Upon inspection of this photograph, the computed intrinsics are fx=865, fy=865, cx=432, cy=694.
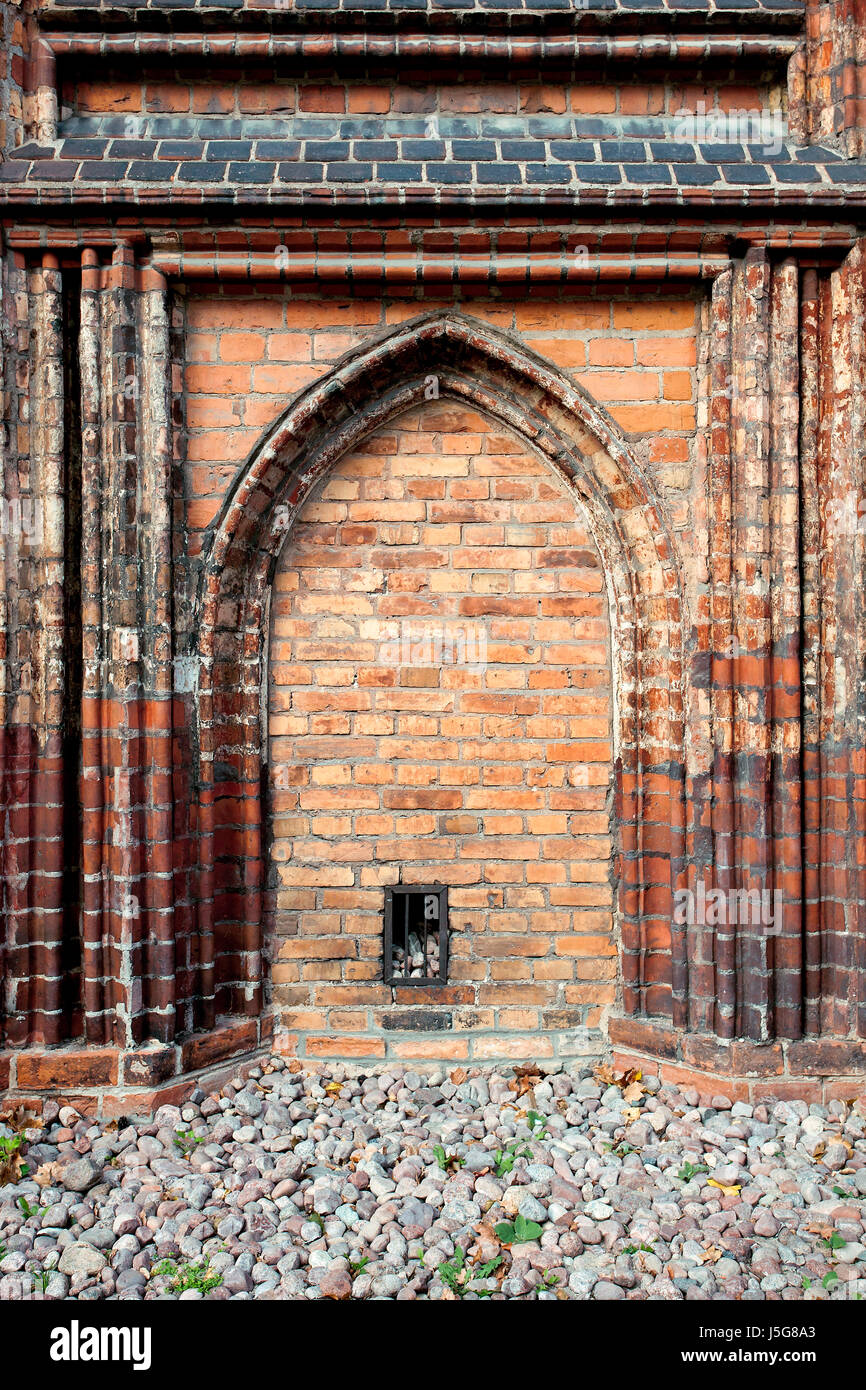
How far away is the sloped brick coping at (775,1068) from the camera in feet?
12.6

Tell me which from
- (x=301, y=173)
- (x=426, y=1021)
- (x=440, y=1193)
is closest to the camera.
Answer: (x=440, y=1193)

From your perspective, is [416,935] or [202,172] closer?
[202,172]

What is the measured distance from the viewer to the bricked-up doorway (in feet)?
13.8

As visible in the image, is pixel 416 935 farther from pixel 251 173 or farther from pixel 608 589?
pixel 251 173

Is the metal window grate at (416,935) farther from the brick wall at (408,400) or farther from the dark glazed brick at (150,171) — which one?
the dark glazed brick at (150,171)

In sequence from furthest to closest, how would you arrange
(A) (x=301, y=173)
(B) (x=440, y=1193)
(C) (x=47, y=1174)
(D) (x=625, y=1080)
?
(D) (x=625, y=1080)
(A) (x=301, y=173)
(C) (x=47, y=1174)
(B) (x=440, y=1193)

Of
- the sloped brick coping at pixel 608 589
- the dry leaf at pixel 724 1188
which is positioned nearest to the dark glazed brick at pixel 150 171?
the sloped brick coping at pixel 608 589

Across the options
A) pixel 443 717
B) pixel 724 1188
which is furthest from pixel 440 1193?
pixel 443 717

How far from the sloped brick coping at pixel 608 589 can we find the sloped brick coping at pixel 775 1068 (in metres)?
0.23

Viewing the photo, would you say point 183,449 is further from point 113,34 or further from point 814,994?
point 814,994

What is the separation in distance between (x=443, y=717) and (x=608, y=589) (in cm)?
101

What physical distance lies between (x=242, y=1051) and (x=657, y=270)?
404 centimetres

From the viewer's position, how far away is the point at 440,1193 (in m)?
3.24

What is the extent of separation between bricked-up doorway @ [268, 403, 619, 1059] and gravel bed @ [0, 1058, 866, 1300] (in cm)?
60
